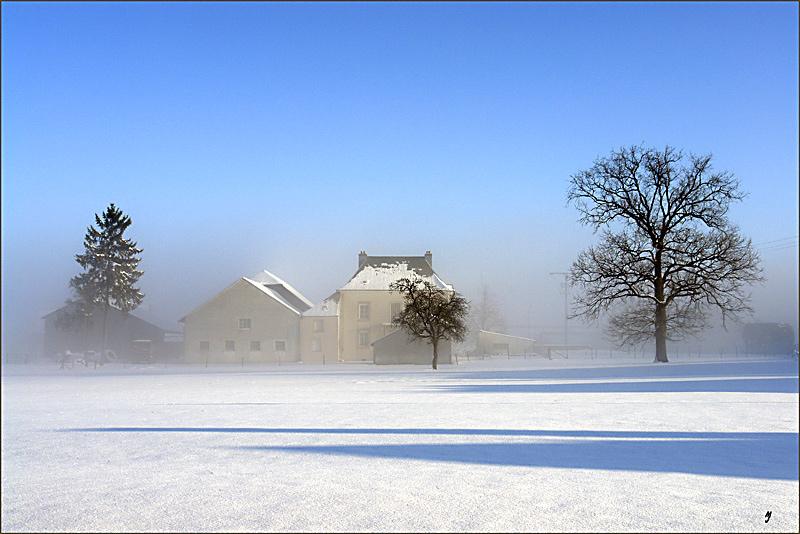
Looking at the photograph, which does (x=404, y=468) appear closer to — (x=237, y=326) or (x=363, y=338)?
(x=237, y=326)

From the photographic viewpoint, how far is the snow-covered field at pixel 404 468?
7422mm

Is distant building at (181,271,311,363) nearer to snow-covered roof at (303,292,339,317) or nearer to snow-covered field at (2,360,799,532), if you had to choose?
snow-covered roof at (303,292,339,317)

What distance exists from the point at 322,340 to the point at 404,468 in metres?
63.5

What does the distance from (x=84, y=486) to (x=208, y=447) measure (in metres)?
3.31

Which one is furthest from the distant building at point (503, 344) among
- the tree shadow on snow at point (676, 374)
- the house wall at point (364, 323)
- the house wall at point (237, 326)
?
the tree shadow on snow at point (676, 374)

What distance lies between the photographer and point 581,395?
24344 mm

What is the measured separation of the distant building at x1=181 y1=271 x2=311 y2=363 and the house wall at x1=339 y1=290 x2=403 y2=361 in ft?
16.9

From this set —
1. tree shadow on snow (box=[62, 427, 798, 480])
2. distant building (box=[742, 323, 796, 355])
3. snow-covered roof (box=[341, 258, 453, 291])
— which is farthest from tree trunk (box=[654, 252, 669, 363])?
distant building (box=[742, 323, 796, 355])

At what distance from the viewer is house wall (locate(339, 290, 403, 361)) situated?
246 ft

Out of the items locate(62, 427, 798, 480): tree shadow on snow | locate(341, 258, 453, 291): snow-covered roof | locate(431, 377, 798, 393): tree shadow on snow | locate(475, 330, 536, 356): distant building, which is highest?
locate(341, 258, 453, 291): snow-covered roof

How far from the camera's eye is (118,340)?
7656 centimetres

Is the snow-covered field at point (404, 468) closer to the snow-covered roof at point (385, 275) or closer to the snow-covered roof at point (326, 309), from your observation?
the snow-covered roof at point (326, 309)

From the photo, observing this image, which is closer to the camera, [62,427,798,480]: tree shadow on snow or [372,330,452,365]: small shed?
[62,427,798,480]: tree shadow on snow

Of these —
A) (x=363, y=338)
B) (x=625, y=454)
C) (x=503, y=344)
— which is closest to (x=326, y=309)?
(x=363, y=338)
